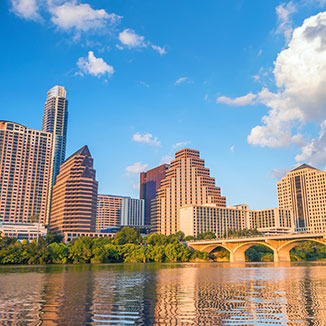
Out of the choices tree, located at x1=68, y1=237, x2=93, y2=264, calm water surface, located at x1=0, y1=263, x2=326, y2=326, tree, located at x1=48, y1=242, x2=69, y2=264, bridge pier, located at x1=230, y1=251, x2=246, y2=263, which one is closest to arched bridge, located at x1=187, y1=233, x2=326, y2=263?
bridge pier, located at x1=230, y1=251, x2=246, y2=263

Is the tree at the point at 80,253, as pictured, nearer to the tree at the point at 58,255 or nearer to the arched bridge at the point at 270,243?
the tree at the point at 58,255

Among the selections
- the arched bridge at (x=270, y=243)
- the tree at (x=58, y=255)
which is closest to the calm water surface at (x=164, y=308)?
the tree at (x=58, y=255)

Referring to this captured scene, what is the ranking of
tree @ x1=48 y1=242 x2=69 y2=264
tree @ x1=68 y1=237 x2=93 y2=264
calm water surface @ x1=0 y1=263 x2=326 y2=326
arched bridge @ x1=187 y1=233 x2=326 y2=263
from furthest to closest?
arched bridge @ x1=187 y1=233 x2=326 y2=263
tree @ x1=68 y1=237 x2=93 y2=264
tree @ x1=48 y1=242 x2=69 y2=264
calm water surface @ x1=0 y1=263 x2=326 y2=326

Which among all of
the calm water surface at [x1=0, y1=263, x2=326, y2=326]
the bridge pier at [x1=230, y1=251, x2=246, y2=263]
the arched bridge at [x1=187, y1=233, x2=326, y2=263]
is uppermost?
the arched bridge at [x1=187, y1=233, x2=326, y2=263]

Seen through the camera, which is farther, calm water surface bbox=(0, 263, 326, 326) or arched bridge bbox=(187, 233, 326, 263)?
arched bridge bbox=(187, 233, 326, 263)

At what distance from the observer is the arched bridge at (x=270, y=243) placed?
475 ft

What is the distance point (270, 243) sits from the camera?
525ft

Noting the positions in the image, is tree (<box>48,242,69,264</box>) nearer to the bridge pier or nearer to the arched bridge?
the arched bridge

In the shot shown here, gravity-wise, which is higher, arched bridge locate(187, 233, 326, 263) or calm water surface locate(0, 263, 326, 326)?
arched bridge locate(187, 233, 326, 263)

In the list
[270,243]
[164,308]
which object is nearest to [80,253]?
[270,243]

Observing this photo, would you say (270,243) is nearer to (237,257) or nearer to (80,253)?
(237,257)

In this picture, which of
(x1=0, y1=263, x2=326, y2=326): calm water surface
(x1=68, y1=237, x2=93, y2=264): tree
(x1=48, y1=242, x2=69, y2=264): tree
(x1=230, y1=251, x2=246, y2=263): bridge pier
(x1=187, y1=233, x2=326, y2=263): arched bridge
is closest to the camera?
(x1=0, y1=263, x2=326, y2=326): calm water surface

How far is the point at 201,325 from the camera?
21109 mm

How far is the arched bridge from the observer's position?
5700 inches
